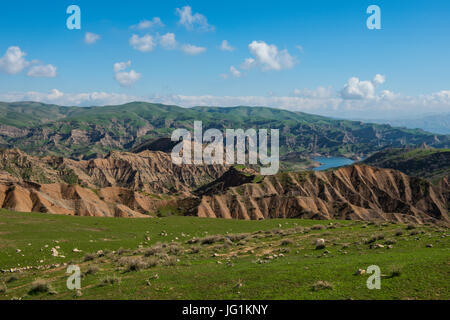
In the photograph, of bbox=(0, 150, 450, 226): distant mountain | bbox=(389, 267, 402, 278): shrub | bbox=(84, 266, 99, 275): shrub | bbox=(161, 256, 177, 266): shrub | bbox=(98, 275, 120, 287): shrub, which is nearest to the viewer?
bbox=(389, 267, 402, 278): shrub

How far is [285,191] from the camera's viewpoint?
122m

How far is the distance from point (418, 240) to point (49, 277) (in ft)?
93.7

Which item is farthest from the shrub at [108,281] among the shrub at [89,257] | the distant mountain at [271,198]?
the distant mountain at [271,198]

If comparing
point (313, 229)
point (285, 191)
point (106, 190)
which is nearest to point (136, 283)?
point (313, 229)

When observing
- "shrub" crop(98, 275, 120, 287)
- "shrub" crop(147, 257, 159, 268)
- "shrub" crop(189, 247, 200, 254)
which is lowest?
"shrub" crop(189, 247, 200, 254)

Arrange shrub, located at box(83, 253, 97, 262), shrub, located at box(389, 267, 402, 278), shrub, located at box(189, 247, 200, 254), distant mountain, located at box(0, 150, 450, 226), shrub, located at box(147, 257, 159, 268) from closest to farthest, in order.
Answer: shrub, located at box(389, 267, 402, 278) < shrub, located at box(147, 257, 159, 268) < shrub, located at box(83, 253, 97, 262) < shrub, located at box(189, 247, 200, 254) < distant mountain, located at box(0, 150, 450, 226)

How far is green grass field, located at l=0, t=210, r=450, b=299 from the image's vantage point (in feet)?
46.6

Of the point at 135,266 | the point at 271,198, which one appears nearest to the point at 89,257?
the point at 135,266

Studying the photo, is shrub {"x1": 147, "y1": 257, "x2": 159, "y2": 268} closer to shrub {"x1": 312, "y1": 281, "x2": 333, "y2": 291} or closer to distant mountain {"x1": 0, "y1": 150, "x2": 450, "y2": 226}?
shrub {"x1": 312, "y1": 281, "x2": 333, "y2": 291}

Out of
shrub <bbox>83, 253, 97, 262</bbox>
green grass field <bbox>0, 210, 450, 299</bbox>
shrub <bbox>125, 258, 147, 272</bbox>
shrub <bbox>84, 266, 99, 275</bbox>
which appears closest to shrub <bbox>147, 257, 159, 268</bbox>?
green grass field <bbox>0, 210, 450, 299</bbox>

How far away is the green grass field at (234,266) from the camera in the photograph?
14219 millimetres

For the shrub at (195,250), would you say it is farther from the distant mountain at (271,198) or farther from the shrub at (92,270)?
the distant mountain at (271,198)

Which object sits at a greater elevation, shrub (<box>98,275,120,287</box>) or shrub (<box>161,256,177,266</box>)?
shrub (<box>98,275,120,287</box>)
